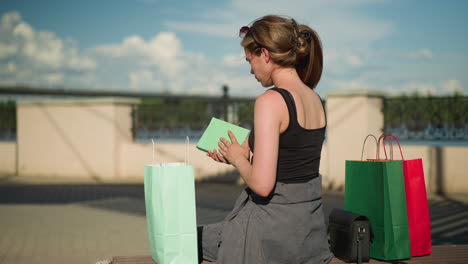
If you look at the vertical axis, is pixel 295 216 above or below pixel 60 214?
above

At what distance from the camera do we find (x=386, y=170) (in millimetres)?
3221

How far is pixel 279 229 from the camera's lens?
7.70 feet

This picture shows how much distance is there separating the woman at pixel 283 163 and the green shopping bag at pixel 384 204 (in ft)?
2.80

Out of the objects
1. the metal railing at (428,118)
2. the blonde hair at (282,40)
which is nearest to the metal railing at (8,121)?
the metal railing at (428,118)

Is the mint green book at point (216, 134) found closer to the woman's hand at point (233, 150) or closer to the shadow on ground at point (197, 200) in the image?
the woman's hand at point (233, 150)

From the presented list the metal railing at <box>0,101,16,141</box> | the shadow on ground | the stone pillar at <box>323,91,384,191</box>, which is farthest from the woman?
the metal railing at <box>0,101,16,141</box>

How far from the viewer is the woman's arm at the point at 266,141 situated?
2.12 m

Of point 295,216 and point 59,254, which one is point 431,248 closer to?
point 295,216

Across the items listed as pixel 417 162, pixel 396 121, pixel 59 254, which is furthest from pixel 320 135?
pixel 396 121

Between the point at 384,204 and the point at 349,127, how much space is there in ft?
20.1

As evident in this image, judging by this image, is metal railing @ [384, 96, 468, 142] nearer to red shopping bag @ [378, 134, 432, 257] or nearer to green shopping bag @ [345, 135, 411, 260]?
red shopping bag @ [378, 134, 432, 257]

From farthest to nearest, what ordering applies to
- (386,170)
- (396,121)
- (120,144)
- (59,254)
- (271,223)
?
(120,144) < (396,121) < (59,254) < (386,170) < (271,223)

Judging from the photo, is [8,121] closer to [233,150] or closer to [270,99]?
[233,150]

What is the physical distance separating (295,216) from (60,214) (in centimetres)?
575
